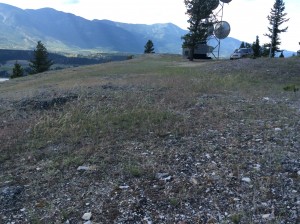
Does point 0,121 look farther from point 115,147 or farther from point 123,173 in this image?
point 123,173

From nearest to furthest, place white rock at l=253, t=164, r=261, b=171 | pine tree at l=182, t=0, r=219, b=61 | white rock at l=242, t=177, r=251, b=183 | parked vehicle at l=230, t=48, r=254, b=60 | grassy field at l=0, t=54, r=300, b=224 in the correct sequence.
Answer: grassy field at l=0, t=54, r=300, b=224, white rock at l=242, t=177, r=251, b=183, white rock at l=253, t=164, r=261, b=171, pine tree at l=182, t=0, r=219, b=61, parked vehicle at l=230, t=48, r=254, b=60

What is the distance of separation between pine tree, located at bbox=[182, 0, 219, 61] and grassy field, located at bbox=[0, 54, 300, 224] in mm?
33364

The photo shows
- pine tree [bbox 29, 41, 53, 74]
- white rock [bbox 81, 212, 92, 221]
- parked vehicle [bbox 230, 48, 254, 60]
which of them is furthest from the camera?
pine tree [bbox 29, 41, 53, 74]

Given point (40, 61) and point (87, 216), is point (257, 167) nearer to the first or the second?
point (87, 216)

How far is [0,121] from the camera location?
42.5 feet

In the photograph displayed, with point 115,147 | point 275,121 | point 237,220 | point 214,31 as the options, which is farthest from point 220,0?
point 237,220

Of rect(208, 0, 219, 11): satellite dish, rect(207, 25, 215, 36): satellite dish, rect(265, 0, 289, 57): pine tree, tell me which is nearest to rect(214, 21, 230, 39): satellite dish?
rect(207, 25, 215, 36): satellite dish

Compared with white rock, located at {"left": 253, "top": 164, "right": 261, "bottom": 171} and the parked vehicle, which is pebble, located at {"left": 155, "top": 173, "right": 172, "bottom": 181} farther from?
the parked vehicle

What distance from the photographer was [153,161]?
26.9 ft

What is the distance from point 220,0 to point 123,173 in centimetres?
4331

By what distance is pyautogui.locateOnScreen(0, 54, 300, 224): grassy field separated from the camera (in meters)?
6.22

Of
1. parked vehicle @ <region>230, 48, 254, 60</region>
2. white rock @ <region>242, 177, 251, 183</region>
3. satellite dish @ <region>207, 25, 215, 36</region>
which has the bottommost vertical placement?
white rock @ <region>242, 177, 251, 183</region>

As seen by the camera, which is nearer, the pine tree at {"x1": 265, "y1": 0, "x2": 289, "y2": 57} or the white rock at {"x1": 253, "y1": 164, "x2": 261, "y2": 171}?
the white rock at {"x1": 253, "y1": 164, "x2": 261, "y2": 171}

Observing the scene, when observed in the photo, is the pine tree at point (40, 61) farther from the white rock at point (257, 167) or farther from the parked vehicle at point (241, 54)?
the white rock at point (257, 167)
